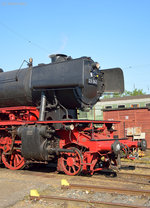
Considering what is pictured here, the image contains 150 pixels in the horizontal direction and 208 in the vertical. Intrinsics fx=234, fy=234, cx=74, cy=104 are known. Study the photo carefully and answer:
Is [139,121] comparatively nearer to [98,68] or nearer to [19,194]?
[98,68]

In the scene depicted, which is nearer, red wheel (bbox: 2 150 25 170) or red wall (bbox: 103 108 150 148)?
red wheel (bbox: 2 150 25 170)

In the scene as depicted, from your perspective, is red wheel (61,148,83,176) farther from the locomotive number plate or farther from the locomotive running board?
the locomotive running board

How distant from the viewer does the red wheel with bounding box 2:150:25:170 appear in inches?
333

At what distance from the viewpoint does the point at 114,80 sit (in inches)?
344

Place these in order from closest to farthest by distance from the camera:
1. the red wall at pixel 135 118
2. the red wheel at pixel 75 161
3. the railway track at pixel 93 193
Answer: the railway track at pixel 93 193, the red wheel at pixel 75 161, the red wall at pixel 135 118

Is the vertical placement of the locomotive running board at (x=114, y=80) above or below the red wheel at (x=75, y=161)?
above

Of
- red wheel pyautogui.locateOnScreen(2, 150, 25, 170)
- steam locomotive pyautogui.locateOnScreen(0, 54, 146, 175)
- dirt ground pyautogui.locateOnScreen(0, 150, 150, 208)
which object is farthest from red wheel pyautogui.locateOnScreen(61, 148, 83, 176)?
red wheel pyautogui.locateOnScreen(2, 150, 25, 170)

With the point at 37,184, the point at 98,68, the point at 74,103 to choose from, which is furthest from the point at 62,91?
the point at 37,184

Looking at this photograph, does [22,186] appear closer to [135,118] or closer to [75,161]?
[75,161]

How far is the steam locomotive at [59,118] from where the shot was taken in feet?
23.7

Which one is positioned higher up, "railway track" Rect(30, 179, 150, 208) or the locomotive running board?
the locomotive running board

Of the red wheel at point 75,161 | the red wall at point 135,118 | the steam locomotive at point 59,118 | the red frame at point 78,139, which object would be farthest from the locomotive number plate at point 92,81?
the red wall at point 135,118

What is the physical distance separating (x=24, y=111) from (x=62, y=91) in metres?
1.75

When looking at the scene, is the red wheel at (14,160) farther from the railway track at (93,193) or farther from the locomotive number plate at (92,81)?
the locomotive number plate at (92,81)
